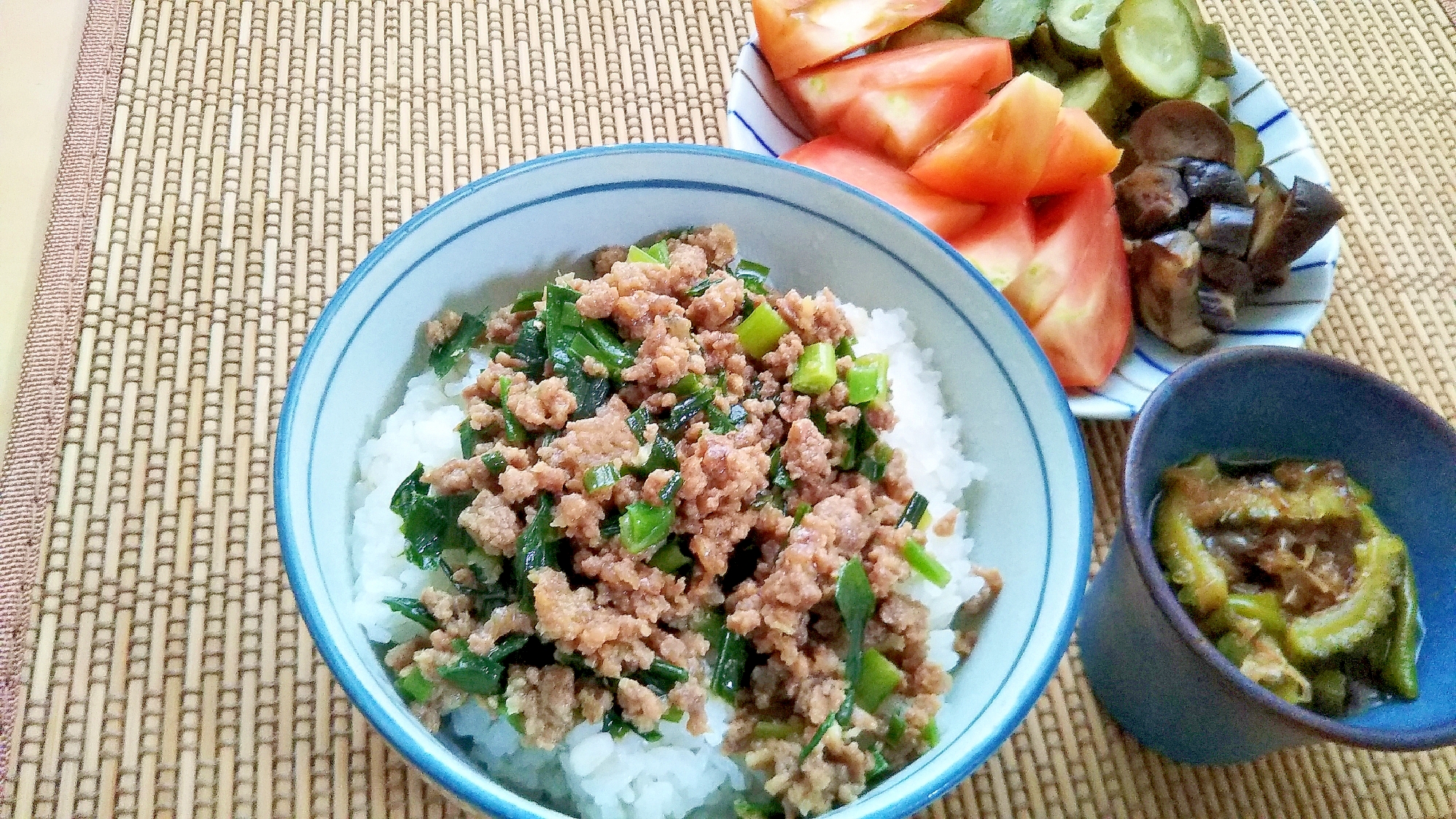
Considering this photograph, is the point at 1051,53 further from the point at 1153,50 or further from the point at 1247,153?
the point at 1247,153

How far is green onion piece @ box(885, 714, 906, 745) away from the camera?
1.53 meters

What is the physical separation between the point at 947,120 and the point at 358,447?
1.58 metres

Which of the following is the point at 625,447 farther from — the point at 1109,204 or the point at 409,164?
the point at 1109,204

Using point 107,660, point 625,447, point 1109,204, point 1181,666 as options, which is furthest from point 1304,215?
point 107,660

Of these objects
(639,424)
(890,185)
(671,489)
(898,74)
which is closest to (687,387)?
(639,424)

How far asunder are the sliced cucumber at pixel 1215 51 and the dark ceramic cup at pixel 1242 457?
1166mm

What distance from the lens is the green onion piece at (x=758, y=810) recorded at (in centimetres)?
150

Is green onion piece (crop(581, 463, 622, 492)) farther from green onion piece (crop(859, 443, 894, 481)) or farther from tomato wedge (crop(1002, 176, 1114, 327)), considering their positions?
tomato wedge (crop(1002, 176, 1114, 327))

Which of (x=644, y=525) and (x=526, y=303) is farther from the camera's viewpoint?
(x=526, y=303)

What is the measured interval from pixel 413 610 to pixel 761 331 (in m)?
0.77

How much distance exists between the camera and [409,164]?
2.35 meters

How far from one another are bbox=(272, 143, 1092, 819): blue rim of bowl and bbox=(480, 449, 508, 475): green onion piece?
30cm

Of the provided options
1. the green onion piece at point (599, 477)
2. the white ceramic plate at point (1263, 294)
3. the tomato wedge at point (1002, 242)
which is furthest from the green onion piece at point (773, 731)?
the tomato wedge at point (1002, 242)

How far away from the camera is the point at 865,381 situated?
1.73 metres
